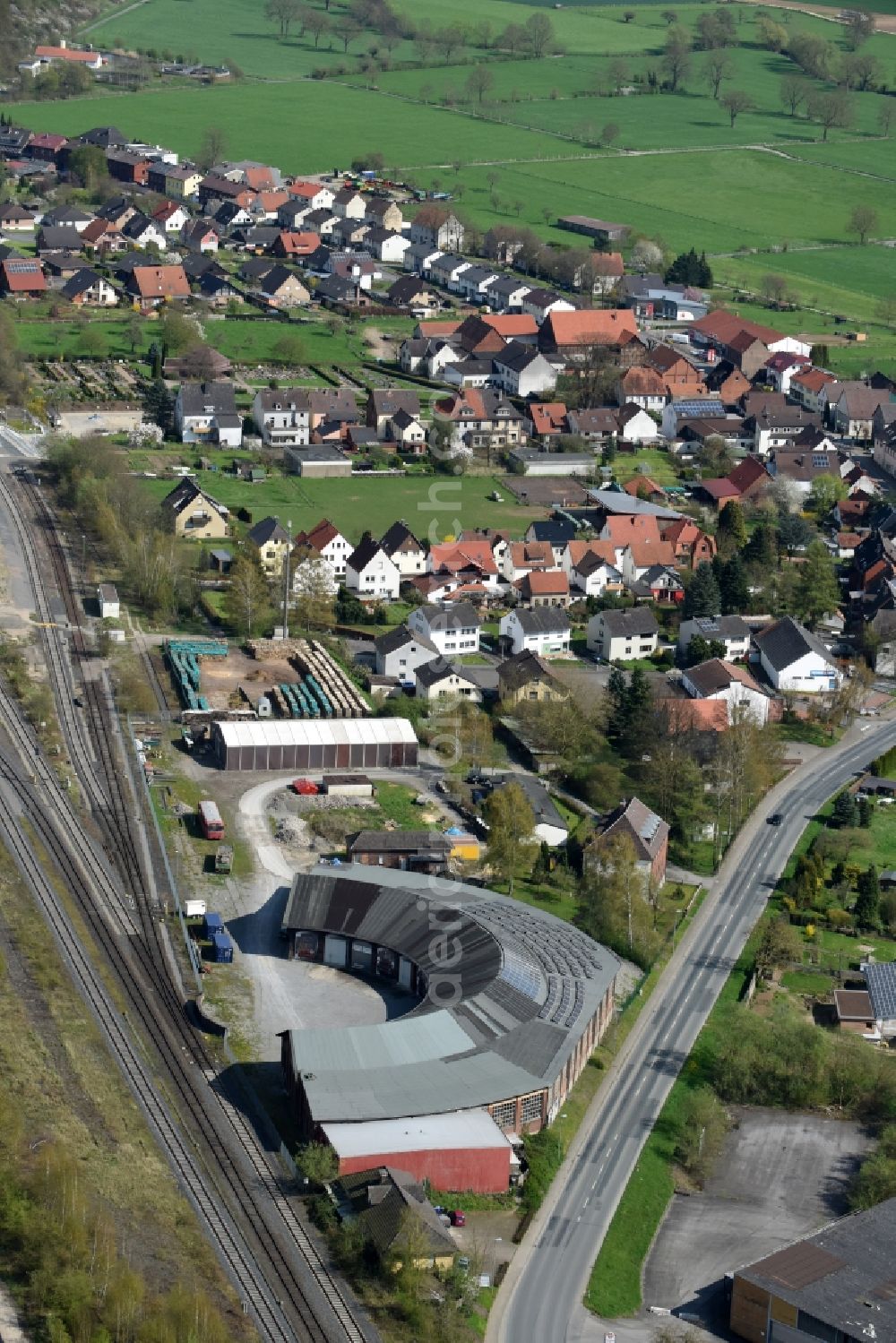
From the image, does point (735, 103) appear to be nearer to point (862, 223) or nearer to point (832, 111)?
point (832, 111)

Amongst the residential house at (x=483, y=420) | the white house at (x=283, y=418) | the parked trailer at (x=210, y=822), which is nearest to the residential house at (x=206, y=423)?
the white house at (x=283, y=418)

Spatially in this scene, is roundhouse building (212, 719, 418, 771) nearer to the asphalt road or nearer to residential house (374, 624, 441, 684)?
residential house (374, 624, 441, 684)

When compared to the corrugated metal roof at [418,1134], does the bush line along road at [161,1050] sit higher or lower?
lower

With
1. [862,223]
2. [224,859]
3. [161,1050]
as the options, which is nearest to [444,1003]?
[161,1050]

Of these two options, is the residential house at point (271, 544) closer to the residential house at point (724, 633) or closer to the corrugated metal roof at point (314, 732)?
the corrugated metal roof at point (314, 732)

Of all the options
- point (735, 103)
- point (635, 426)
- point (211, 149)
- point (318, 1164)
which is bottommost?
point (635, 426)

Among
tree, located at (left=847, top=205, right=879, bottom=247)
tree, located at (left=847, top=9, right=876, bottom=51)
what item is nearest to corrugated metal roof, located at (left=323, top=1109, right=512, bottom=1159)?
tree, located at (left=847, top=205, right=879, bottom=247)

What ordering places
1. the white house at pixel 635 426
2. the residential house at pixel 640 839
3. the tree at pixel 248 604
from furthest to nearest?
the white house at pixel 635 426 < the tree at pixel 248 604 < the residential house at pixel 640 839
